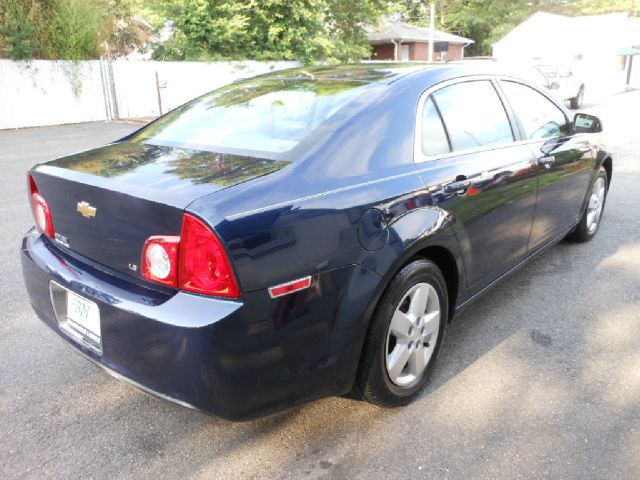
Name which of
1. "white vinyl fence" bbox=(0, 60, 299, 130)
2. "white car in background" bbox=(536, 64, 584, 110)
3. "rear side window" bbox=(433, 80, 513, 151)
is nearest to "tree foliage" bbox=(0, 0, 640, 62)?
"white vinyl fence" bbox=(0, 60, 299, 130)

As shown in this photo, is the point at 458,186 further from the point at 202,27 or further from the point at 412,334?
the point at 202,27

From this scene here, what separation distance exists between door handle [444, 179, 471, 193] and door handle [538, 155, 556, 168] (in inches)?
37.0

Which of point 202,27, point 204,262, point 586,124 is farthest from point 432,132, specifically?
point 202,27

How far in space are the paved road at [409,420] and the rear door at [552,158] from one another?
638 mm

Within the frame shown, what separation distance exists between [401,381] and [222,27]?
18.6 m

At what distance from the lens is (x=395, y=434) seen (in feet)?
8.07

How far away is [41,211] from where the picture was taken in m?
2.61

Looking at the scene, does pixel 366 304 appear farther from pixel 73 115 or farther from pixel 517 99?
pixel 73 115

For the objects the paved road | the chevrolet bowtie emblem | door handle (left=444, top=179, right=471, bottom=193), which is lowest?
the paved road

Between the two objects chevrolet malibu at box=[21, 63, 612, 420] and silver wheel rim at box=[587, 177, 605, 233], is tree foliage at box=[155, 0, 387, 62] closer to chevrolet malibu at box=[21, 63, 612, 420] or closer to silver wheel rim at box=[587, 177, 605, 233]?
silver wheel rim at box=[587, 177, 605, 233]

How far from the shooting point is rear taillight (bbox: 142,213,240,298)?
187cm

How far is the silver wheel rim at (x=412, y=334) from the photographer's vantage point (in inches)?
98.8

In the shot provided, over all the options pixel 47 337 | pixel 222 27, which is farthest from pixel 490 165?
pixel 222 27

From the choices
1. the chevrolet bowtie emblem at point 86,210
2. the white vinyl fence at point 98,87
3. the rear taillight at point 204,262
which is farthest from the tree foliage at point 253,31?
the rear taillight at point 204,262
